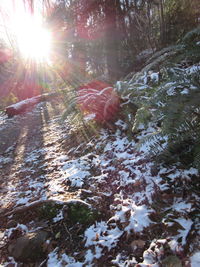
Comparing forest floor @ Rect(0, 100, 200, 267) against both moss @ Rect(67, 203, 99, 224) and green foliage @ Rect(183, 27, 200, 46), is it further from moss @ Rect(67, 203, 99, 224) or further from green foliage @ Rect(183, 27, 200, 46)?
green foliage @ Rect(183, 27, 200, 46)

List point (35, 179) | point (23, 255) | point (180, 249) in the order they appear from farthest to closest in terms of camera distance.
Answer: point (35, 179)
point (23, 255)
point (180, 249)

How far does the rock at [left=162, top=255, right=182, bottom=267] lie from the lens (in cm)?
115

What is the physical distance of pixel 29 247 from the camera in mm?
1632

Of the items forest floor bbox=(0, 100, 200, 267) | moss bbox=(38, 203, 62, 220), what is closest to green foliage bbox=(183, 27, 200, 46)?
forest floor bbox=(0, 100, 200, 267)

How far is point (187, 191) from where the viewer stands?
1.62 metres

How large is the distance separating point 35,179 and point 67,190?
0.73 meters

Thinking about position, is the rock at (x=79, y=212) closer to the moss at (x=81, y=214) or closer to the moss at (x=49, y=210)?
the moss at (x=81, y=214)

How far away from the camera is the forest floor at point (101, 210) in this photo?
4.46ft

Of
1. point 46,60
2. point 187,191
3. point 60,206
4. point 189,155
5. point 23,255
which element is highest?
point 46,60

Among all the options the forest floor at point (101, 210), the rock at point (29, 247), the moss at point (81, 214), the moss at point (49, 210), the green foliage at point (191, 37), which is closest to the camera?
the forest floor at point (101, 210)

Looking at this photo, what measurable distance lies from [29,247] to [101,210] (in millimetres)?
705

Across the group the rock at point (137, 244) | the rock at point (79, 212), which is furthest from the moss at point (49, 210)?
the rock at point (137, 244)

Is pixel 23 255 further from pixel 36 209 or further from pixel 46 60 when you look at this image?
pixel 46 60

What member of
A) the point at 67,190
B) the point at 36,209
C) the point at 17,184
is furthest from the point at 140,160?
the point at 17,184
